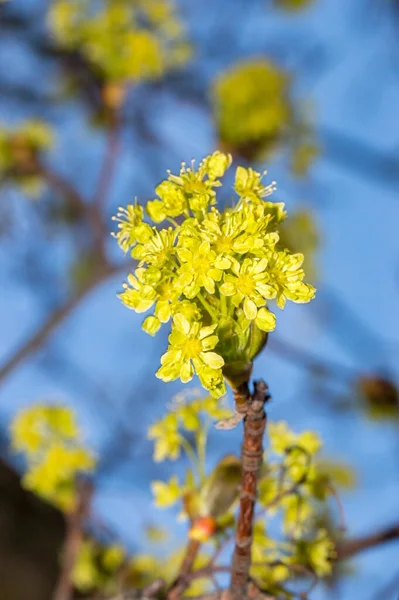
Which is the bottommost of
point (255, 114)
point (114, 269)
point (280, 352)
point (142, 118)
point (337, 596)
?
point (337, 596)

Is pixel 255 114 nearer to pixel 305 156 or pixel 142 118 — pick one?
pixel 305 156

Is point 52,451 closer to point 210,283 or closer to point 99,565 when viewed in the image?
point 99,565

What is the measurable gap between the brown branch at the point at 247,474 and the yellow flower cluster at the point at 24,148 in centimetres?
197

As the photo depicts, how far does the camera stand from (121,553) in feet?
6.27

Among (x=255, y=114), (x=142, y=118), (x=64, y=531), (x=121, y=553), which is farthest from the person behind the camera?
(x=142, y=118)

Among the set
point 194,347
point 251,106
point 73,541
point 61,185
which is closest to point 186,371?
point 194,347

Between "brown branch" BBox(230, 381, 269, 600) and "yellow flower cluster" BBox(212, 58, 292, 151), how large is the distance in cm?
231

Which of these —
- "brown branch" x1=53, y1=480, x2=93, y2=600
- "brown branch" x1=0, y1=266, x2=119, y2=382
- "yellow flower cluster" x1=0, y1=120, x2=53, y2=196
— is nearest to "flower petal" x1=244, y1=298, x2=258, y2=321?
"brown branch" x1=53, y1=480, x2=93, y2=600

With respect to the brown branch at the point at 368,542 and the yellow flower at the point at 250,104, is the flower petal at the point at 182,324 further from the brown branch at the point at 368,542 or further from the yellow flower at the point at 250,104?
the yellow flower at the point at 250,104

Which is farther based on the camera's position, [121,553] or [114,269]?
[114,269]

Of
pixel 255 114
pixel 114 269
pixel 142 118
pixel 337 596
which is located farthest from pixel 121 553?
pixel 142 118

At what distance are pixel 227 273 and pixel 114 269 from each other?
1506 mm

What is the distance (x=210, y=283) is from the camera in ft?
2.33

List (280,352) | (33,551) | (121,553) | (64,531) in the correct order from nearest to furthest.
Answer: (121,553) < (280,352) < (33,551) < (64,531)
